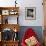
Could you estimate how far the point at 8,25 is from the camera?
5.81m

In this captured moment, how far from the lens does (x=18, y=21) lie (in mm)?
5879

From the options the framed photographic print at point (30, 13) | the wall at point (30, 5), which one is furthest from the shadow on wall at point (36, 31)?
the framed photographic print at point (30, 13)

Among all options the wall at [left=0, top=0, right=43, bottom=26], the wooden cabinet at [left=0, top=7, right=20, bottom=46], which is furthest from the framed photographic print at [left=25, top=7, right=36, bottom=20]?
the wooden cabinet at [left=0, top=7, right=20, bottom=46]

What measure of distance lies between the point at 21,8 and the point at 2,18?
0.82m

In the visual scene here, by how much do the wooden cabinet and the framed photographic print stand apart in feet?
1.23

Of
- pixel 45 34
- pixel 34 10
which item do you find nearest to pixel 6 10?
pixel 34 10

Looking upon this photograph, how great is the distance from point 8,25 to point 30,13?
0.96 meters

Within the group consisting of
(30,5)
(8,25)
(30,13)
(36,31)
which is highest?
(30,5)

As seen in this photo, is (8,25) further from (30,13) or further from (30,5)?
(30,5)

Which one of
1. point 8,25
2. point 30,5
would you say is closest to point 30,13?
point 30,5

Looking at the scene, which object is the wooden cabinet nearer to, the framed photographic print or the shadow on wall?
the shadow on wall

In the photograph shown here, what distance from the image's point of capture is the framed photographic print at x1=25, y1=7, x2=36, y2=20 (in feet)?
19.3

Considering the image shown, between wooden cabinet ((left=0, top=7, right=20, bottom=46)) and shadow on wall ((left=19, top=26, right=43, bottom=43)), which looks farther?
shadow on wall ((left=19, top=26, right=43, bottom=43))

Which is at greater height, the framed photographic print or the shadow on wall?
the framed photographic print
